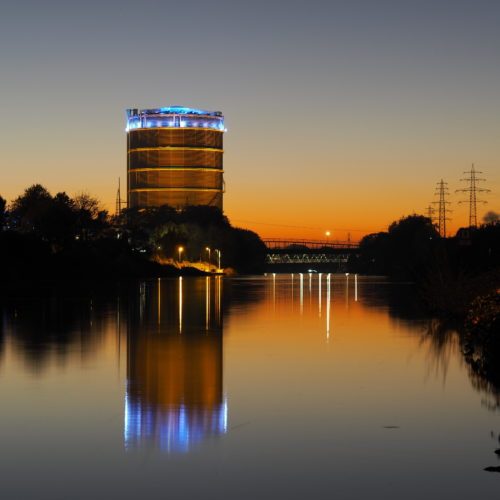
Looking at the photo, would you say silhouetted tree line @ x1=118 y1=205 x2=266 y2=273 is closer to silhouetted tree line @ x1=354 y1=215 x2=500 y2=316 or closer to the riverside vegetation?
silhouetted tree line @ x1=354 y1=215 x2=500 y2=316

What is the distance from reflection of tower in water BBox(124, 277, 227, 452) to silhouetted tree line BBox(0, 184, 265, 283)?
159 feet

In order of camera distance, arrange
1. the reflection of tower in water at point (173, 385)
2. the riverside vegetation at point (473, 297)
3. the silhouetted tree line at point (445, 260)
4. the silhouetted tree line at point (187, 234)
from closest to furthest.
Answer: the reflection of tower in water at point (173, 385), the riverside vegetation at point (473, 297), the silhouetted tree line at point (445, 260), the silhouetted tree line at point (187, 234)

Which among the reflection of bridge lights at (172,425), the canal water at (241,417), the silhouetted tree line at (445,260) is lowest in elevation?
the canal water at (241,417)

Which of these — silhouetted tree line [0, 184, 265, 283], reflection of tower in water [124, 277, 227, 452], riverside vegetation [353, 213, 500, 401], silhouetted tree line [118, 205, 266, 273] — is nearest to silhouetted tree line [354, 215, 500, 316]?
riverside vegetation [353, 213, 500, 401]

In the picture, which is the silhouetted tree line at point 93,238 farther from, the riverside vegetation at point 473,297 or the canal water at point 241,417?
the canal water at point 241,417

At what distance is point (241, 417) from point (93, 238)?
122 meters

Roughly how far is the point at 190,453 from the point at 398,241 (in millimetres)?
156389

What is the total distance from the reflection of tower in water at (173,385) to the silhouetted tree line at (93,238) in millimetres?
48358

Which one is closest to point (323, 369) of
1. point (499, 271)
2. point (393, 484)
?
point (393, 484)

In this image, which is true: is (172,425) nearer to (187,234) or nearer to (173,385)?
(173,385)

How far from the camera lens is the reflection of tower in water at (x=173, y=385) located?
44.1ft

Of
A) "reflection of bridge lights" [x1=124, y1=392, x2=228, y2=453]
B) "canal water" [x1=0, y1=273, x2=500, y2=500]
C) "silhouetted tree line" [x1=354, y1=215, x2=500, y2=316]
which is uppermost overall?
"silhouetted tree line" [x1=354, y1=215, x2=500, y2=316]

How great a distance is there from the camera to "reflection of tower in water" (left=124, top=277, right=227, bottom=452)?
13.4 metres

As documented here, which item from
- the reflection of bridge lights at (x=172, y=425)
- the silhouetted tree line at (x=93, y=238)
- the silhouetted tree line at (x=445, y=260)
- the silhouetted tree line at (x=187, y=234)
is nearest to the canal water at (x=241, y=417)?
the reflection of bridge lights at (x=172, y=425)
